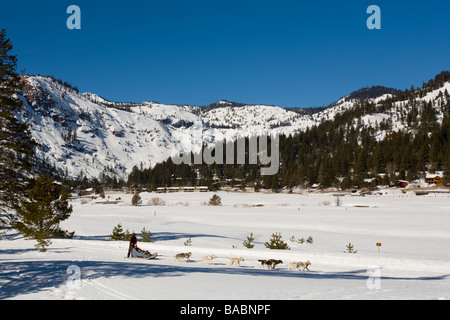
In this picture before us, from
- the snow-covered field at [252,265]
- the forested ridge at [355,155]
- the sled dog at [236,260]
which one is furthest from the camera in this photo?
the forested ridge at [355,155]

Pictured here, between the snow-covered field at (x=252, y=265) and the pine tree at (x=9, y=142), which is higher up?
the pine tree at (x=9, y=142)

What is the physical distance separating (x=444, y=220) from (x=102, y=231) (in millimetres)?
35910

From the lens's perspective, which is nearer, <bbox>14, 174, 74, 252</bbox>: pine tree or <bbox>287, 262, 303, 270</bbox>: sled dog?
<bbox>287, 262, 303, 270</bbox>: sled dog

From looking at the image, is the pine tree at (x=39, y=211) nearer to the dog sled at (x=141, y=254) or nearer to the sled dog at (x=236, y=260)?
the dog sled at (x=141, y=254)

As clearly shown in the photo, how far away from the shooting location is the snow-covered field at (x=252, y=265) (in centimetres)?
897

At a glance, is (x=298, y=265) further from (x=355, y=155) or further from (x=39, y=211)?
(x=355, y=155)

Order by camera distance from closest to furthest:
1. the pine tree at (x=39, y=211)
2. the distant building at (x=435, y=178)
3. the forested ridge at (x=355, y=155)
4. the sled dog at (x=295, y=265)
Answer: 1. the sled dog at (x=295, y=265)
2. the pine tree at (x=39, y=211)
3. the distant building at (x=435, y=178)
4. the forested ridge at (x=355, y=155)

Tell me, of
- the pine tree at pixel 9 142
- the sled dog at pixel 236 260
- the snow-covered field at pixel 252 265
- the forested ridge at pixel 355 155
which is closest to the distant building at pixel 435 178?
the forested ridge at pixel 355 155

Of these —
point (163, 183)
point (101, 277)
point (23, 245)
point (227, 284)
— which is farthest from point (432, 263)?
point (163, 183)

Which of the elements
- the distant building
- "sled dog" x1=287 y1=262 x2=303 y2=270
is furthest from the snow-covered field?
the distant building

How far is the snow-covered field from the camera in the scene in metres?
8.97

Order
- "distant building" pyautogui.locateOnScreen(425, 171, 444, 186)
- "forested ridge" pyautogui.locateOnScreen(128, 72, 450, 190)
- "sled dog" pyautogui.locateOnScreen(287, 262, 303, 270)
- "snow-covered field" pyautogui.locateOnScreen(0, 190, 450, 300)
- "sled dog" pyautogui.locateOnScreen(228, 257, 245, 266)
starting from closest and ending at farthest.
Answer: "snow-covered field" pyautogui.locateOnScreen(0, 190, 450, 300)
"sled dog" pyautogui.locateOnScreen(287, 262, 303, 270)
"sled dog" pyautogui.locateOnScreen(228, 257, 245, 266)
"distant building" pyautogui.locateOnScreen(425, 171, 444, 186)
"forested ridge" pyautogui.locateOnScreen(128, 72, 450, 190)

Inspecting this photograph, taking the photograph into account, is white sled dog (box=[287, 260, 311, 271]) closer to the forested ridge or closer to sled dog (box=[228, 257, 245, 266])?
sled dog (box=[228, 257, 245, 266])
